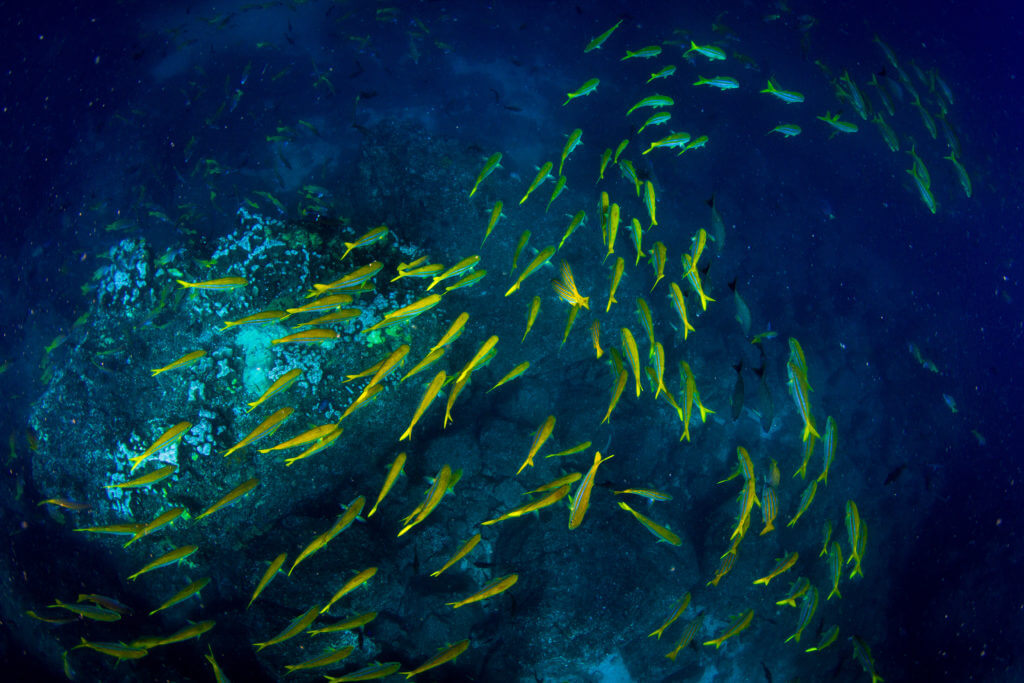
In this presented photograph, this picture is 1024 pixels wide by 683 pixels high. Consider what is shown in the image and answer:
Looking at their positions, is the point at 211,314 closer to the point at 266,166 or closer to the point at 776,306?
the point at 266,166

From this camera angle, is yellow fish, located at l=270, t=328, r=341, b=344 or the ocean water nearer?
yellow fish, located at l=270, t=328, r=341, b=344

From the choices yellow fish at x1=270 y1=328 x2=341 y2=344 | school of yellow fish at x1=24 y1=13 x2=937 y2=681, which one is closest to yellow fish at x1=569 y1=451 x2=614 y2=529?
school of yellow fish at x1=24 y1=13 x2=937 y2=681

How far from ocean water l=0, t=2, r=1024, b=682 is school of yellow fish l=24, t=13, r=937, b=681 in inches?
3.2

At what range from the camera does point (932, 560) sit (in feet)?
31.9

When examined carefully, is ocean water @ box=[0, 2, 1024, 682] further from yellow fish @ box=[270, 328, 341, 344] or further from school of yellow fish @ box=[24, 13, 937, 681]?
yellow fish @ box=[270, 328, 341, 344]

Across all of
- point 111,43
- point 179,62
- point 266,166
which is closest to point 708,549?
point 266,166

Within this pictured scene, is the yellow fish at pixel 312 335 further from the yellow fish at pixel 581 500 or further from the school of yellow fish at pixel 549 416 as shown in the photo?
the yellow fish at pixel 581 500

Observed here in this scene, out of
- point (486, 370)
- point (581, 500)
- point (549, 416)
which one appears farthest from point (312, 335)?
point (486, 370)

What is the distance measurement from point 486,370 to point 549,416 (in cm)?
254

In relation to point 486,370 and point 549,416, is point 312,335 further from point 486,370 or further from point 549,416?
point 486,370

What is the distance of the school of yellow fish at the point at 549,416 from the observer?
3568mm

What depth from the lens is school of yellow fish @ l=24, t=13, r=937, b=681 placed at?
3568 millimetres

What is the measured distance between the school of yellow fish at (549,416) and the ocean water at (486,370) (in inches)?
3.2

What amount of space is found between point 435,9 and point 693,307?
13.0m
